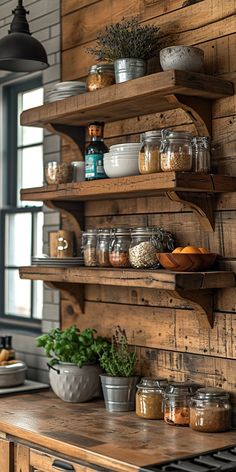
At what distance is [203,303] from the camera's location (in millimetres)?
2980

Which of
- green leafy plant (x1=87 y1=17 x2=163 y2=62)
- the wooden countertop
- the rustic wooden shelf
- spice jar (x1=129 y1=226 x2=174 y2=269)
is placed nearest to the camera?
the wooden countertop

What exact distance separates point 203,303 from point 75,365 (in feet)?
2.29


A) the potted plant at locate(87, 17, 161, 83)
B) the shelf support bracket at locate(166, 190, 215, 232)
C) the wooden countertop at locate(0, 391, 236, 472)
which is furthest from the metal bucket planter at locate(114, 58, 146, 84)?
the wooden countertop at locate(0, 391, 236, 472)

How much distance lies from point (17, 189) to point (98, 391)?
→ 150 cm

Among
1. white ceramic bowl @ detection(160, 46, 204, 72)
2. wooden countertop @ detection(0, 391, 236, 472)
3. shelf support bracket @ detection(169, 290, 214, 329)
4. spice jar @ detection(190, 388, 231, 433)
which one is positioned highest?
white ceramic bowl @ detection(160, 46, 204, 72)

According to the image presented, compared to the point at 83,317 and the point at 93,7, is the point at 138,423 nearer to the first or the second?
the point at 83,317

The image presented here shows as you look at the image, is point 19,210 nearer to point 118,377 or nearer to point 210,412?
point 118,377

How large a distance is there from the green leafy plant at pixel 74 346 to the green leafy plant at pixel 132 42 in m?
1.16

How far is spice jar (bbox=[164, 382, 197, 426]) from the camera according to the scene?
2.93m

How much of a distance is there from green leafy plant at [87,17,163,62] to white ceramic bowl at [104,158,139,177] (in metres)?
0.41

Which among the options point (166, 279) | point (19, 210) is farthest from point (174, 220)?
point (19, 210)

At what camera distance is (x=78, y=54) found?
3.73 m

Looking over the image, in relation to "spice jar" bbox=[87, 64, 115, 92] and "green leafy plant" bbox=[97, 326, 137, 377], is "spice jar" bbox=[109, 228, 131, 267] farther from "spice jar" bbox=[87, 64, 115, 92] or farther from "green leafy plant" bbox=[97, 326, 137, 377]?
"spice jar" bbox=[87, 64, 115, 92]

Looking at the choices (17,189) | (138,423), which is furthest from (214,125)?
(17,189)
